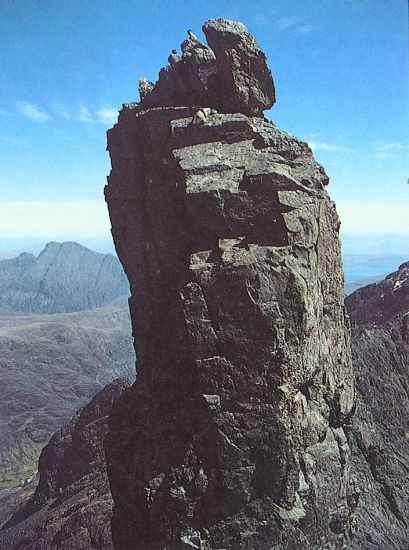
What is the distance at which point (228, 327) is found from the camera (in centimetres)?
2511

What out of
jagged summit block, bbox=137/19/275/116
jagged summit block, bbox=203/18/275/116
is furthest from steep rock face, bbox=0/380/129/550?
jagged summit block, bbox=203/18/275/116

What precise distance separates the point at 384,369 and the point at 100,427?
52.2 metres

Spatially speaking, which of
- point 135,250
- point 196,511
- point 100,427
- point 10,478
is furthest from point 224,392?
point 10,478

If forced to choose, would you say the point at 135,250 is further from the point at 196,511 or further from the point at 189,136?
the point at 196,511

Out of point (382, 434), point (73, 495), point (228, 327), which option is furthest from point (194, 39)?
point (73, 495)

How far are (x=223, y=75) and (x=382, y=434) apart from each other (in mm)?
38445

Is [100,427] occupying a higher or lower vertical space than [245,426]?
lower

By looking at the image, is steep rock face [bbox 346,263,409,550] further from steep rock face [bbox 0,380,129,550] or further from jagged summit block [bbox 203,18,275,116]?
jagged summit block [bbox 203,18,275,116]

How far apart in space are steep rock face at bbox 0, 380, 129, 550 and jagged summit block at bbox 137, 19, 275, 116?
45791 mm

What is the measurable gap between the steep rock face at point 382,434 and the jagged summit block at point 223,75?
29911mm

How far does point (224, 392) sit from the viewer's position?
82.8 ft

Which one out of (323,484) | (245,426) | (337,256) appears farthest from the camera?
(337,256)

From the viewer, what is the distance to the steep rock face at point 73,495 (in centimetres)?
5425

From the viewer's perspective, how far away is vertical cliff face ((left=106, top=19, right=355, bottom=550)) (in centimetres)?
2512
